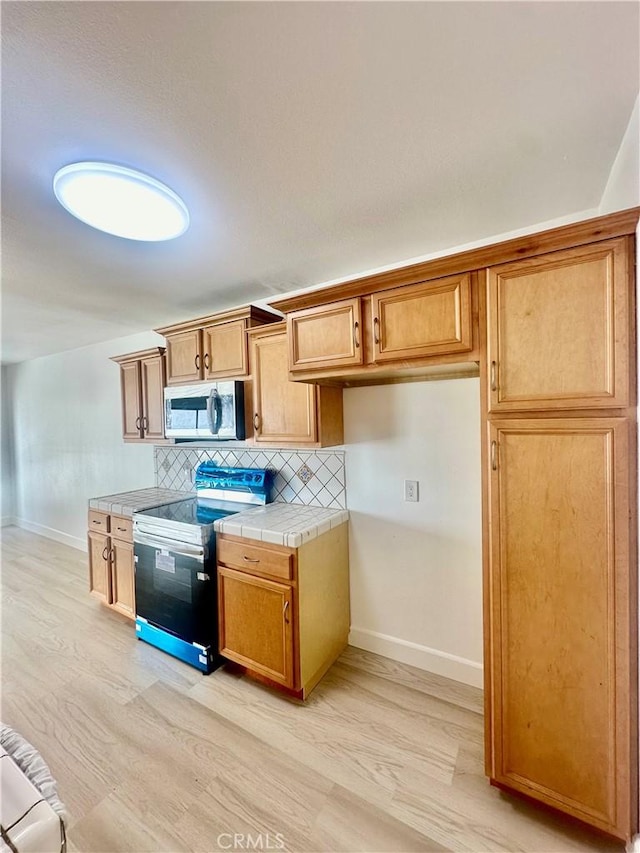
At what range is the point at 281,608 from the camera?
6.35ft

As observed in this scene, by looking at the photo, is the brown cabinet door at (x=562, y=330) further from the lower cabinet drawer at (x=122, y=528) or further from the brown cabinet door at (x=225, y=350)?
the lower cabinet drawer at (x=122, y=528)

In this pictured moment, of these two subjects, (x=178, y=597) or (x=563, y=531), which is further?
(x=178, y=597)

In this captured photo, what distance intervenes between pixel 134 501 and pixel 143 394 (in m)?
0.92

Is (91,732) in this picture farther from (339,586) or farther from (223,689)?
(339,586)

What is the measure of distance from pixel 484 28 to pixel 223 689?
292 cm

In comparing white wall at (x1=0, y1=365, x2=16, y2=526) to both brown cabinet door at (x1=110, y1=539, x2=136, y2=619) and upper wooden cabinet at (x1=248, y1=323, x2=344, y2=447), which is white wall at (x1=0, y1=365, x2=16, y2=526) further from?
upper wooden cabinet at (x1=248, y1=323, x2=344, y2=447)

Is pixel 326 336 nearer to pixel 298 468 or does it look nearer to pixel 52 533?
pixel 298 468

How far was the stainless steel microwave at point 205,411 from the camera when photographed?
244 cm

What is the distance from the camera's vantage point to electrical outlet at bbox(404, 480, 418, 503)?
2176 mm

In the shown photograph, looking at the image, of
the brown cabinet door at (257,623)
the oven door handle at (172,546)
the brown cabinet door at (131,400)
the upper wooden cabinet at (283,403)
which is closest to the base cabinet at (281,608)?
the brown cabinet door at (257,623)

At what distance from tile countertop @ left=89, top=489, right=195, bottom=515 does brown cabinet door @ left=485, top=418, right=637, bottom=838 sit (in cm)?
236

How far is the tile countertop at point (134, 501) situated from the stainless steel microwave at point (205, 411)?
1.83 ft

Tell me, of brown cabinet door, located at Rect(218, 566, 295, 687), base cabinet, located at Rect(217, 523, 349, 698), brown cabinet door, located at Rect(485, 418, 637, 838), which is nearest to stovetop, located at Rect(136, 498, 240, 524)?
base cabinet, located at Rect(217, 523, 349, 698)

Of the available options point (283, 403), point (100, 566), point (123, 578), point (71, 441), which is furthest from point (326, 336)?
point (71, 441)
